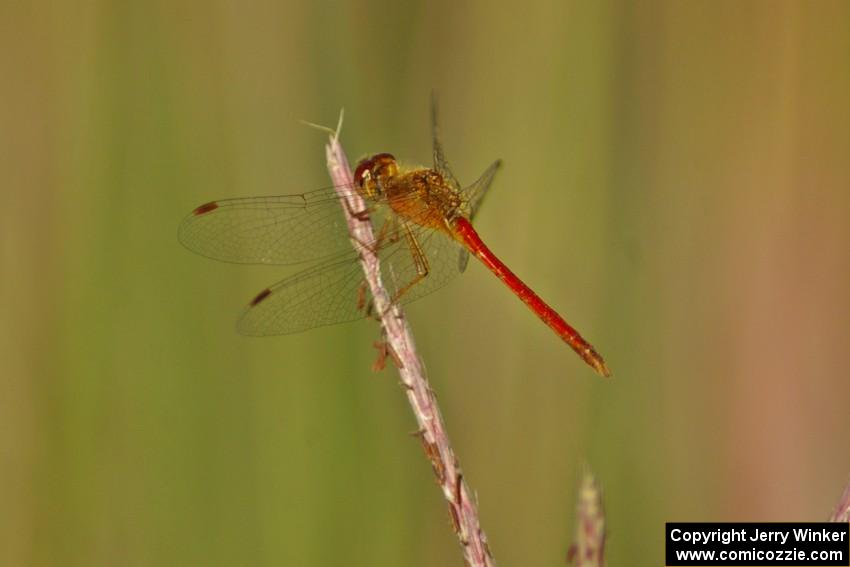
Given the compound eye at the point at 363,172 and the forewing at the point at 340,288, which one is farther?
the compound eye at the point at 363,172

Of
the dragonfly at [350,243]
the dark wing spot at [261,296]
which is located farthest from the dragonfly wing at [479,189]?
the dark wing spot at [261,296]

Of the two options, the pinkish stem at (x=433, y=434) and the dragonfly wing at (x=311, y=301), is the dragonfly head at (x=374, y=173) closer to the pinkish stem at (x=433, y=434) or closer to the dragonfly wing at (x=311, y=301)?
the dragonfly wing at (x=311, y=301)

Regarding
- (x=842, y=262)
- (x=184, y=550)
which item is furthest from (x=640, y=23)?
(x=184, y=550)

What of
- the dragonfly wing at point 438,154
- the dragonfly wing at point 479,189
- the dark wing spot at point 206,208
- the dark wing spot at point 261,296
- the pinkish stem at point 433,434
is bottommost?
the pinkish stem at point 433,434

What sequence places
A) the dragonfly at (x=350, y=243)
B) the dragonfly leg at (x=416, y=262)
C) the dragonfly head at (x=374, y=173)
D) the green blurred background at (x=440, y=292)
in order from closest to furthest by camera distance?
the green blurred background at (x=440, y=292)
the dragonfly at (x=350, y=243)
the dragonfly leg at (x=416, y=262)
the dragonfly head at (x=374, y=173)

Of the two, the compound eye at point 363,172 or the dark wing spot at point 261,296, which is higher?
the compound eye at point 363,172

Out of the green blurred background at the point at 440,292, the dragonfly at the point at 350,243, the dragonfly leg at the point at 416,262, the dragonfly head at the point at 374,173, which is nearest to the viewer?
the green blurred background at the point at 440,292

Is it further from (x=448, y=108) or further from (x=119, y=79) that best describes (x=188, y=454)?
(x=448, y=108)

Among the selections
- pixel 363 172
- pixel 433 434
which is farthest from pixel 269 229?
pixel 433 434

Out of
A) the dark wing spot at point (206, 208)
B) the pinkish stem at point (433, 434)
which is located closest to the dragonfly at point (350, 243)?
the dark wing spot at point (206, 208)
